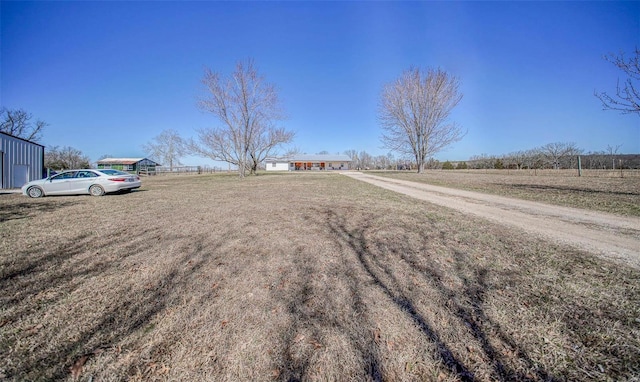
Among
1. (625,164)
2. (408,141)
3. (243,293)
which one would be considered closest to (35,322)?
(243,293)

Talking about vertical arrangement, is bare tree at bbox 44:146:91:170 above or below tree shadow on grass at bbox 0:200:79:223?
above

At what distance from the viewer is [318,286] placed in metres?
2.93

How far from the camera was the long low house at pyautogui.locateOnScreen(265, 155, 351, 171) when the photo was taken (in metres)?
75.0

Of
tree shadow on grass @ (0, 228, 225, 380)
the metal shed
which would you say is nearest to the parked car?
the metal shed

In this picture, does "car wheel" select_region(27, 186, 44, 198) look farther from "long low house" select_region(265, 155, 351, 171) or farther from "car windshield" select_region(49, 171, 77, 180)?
"long low house" select_region(265, 155, 351, 171)

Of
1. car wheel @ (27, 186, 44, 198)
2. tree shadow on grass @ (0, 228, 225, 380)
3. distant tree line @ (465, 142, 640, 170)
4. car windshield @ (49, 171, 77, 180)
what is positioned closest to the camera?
tree shadow on grass @ (0, 228, 225, 380)

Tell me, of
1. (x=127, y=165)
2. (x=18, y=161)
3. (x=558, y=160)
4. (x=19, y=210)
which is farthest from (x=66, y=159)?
(x=558, y=160)

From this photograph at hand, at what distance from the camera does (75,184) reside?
38.7 ft

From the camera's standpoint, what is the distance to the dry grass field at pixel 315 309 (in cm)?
182

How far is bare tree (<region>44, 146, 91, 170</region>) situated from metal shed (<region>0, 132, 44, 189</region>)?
123 feet

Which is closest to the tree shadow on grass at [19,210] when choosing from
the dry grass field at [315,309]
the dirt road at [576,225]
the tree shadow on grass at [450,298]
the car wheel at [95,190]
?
the car wheel at [95,190]

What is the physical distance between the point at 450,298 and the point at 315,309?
1.50 m

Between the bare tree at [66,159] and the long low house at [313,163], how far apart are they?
1679 inches

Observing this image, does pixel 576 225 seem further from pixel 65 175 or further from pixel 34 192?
pixel 34 192
